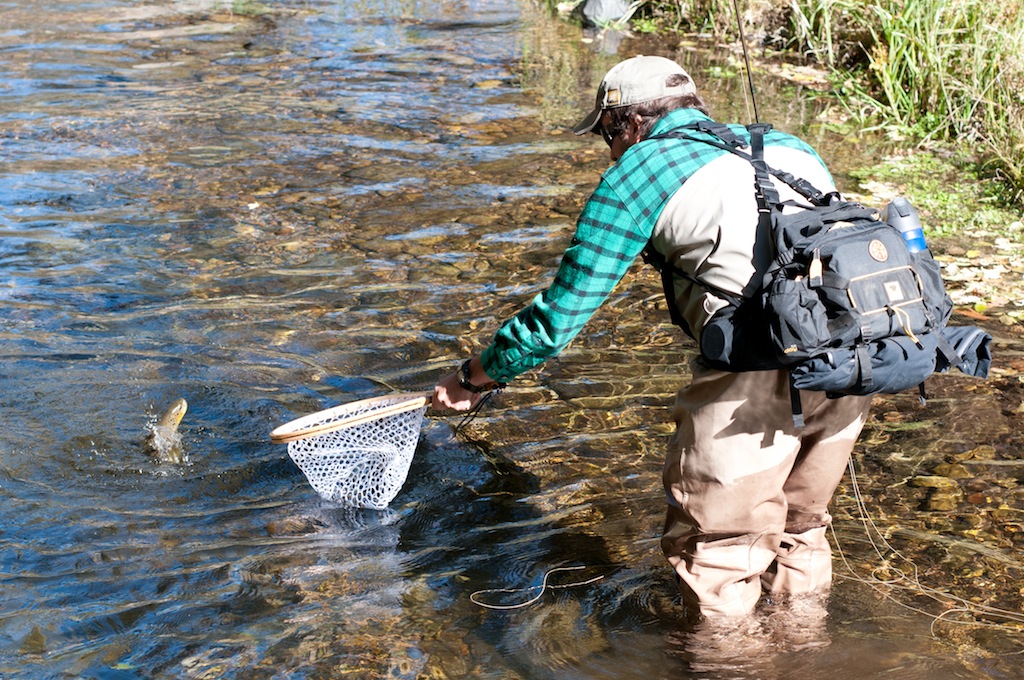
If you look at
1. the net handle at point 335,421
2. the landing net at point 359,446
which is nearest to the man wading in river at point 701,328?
the net handle at point 335,421

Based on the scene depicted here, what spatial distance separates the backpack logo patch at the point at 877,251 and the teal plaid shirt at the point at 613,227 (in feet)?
1.64

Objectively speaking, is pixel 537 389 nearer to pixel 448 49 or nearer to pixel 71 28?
pixel 448 49

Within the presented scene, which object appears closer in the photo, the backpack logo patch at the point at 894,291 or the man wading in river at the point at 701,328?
the backpack logo patch at the point at 894,291

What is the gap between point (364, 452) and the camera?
4828mm

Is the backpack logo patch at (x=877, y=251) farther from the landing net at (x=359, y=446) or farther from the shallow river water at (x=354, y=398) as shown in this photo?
the landing net at (x=359, y=446)

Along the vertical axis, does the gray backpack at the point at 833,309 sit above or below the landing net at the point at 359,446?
above

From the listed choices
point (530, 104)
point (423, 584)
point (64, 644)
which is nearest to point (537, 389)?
point (423, 584)

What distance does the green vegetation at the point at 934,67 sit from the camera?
354 inches

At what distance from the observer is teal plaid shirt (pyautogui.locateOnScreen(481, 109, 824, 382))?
3.34 meters

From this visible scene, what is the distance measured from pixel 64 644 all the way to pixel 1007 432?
15.3ft

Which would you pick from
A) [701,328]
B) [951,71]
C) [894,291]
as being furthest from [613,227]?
[951,71]

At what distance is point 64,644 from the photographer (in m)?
4.00

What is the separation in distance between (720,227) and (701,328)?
364mm

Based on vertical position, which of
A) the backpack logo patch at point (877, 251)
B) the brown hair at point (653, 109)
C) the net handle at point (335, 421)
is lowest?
the net handle at point (335, 421)
